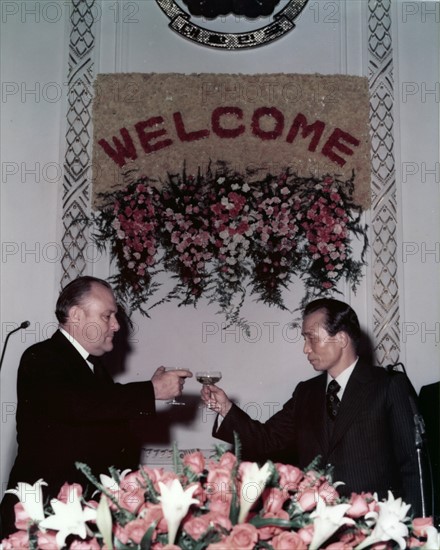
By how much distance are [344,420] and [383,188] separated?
2106 millimetres

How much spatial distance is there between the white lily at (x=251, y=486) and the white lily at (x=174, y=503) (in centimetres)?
11

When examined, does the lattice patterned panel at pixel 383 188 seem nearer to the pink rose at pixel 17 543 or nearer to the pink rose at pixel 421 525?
the pink rose at pixel 421 525

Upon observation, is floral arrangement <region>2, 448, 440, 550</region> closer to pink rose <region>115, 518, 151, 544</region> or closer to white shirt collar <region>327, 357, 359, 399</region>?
pink rose <region>115, 518, 151, 544</region>

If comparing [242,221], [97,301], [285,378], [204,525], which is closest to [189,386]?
[285,378]

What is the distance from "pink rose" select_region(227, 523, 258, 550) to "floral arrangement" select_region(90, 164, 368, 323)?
3.15 metres

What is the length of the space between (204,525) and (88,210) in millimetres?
3429

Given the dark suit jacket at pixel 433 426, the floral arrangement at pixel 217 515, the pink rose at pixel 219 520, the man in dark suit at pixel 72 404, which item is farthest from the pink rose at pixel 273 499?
the dark suit jacket at pixel 433 426

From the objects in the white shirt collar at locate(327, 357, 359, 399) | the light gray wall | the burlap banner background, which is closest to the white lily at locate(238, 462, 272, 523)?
the white shirt collar at locate(327, 357, 359, 399)

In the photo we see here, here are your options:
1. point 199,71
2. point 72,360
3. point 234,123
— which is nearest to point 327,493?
point 72,360

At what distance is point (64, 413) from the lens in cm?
271

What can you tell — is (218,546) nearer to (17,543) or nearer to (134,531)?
(134,531)

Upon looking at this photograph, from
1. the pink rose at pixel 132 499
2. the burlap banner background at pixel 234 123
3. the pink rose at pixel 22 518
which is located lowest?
the pink rose at pixel 22 518

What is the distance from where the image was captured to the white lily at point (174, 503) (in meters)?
1.35

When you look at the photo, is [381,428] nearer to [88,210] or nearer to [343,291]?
[343,291]
